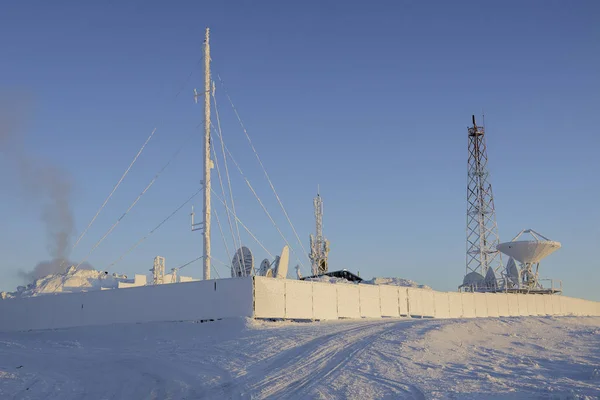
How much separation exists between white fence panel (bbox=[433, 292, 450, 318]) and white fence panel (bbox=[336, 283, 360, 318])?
11942mm

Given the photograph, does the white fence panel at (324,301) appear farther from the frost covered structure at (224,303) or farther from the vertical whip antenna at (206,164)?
the vertical whip antenna at (206,164)

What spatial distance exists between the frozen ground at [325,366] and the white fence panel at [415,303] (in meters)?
15.7

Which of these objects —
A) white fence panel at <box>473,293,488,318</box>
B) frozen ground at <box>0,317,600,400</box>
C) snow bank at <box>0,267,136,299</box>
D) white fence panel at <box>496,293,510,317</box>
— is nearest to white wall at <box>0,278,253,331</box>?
frozen ground at <box>0,317,600,400</box>

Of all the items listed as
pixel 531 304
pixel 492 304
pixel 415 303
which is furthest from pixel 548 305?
pixel 415 303

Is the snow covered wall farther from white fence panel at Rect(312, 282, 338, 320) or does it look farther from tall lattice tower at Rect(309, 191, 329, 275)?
tall lattice tower at Rect(309, 191, 329, 275)

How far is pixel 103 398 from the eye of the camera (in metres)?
13.3

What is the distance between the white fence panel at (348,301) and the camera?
105 ft

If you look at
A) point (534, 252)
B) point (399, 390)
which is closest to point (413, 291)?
point (399, 390)

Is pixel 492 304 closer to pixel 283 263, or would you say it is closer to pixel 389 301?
pixel 389 301

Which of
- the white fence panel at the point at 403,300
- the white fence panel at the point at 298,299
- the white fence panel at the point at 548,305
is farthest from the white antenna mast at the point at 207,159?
the white fence panel at the point at 548,305

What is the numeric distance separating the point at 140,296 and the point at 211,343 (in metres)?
10.8

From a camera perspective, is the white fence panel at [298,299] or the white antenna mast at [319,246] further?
the white antenna mast at [319,246]

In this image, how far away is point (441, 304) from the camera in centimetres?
4428

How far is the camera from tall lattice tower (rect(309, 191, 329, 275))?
68050mm
